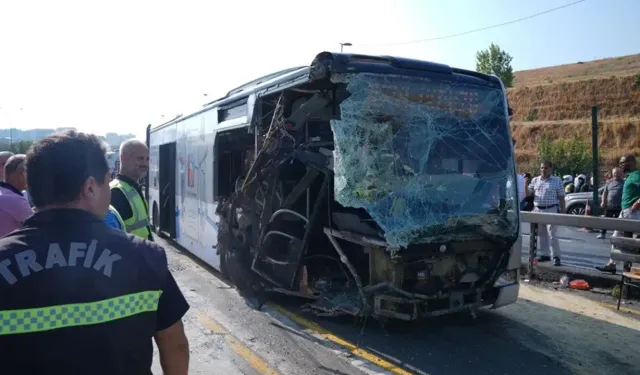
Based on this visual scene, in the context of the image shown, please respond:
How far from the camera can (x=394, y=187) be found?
17.7ft

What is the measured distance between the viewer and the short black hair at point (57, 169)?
1.78 meters

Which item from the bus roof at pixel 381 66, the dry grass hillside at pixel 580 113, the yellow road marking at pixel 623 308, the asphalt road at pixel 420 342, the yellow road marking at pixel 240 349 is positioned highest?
the dry grass hillside at pixel 580 113

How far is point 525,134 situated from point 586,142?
969 cm

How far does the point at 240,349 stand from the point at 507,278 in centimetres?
305

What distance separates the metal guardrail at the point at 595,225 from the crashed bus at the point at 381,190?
215 centimetres

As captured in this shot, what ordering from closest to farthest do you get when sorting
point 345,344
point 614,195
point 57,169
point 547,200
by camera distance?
point 57,169 → point 345,344 → point 547,200 → point 614,195

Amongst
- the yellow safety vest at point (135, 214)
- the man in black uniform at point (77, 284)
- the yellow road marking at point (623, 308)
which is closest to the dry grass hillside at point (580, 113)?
the yellow road marking at point (623, 308)

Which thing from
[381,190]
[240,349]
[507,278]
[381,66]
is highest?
[381,66]

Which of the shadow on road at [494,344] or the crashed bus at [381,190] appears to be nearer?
the shadow on road at [494,344]

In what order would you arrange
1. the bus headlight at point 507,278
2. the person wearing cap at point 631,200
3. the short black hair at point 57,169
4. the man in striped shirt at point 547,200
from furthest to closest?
the man in striped shirt at point 547,200 < the person wearing cap at point 631,200 < the bus headlight at point 507,278 < the short black hair at point 57,169

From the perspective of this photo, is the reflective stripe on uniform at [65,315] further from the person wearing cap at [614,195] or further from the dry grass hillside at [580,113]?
the dry grass hillside at [580,113]

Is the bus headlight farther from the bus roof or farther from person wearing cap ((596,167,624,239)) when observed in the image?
person wearing cap ((596,167,624,239))

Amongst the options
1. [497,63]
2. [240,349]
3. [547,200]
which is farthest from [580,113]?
[240,349]

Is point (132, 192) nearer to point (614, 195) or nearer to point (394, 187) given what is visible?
point (394, 187)
